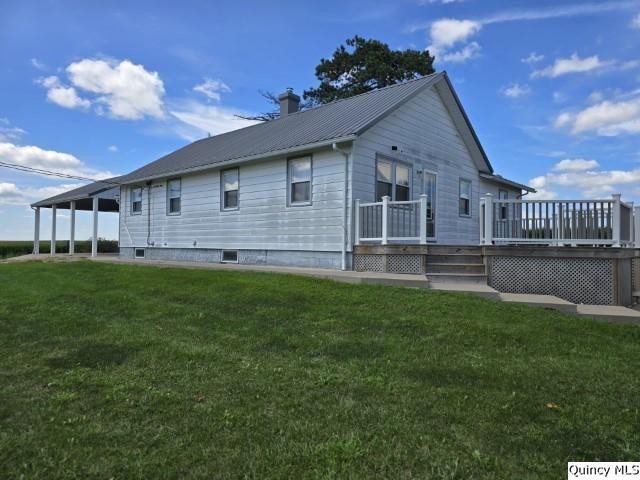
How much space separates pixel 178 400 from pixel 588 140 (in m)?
20.1

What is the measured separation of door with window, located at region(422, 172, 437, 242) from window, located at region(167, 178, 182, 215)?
7671mm

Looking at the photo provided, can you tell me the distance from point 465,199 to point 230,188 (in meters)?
7.20

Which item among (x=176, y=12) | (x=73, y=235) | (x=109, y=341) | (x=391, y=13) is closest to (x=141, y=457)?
(x=109, y=341)

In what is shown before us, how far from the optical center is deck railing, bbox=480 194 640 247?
24.7 feet

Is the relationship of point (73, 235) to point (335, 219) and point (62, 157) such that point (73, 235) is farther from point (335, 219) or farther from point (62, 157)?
point (335, 219)

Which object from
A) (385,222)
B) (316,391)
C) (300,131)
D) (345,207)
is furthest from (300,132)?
(316,391)

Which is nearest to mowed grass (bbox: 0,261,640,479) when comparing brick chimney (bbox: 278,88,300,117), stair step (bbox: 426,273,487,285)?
stair step (bbox: 426,273,487,285)

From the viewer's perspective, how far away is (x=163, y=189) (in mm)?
14508

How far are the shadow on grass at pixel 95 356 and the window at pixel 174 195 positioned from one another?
390 inches

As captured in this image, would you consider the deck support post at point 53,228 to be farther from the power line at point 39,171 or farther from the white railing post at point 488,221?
the white railing post at point 488,221

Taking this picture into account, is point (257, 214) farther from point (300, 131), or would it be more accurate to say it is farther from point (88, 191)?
point (88, 191)

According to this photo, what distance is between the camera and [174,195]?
14.2 metres

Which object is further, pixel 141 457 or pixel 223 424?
pixel 223 424

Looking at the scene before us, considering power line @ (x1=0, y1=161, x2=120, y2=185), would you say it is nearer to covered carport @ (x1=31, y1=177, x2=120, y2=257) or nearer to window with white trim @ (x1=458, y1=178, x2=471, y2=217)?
covered carport @ (x1=31, y1=177, x2=120, y2=257)
